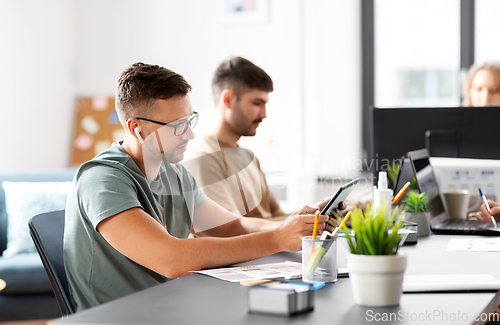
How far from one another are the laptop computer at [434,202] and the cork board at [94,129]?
262 centimetres

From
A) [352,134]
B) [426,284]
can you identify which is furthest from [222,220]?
[352,134]

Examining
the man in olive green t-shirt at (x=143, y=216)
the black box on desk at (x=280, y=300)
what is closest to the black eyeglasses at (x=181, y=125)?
the man in olive green t-shirt at (x=143, y=216)

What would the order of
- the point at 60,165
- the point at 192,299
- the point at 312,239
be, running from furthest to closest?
the point at 60,165, the point at 312,239, the point at 192,299

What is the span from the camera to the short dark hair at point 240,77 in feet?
7.08

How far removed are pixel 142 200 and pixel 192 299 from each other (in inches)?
17.6

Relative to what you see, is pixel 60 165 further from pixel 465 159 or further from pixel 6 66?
pixel 465 159

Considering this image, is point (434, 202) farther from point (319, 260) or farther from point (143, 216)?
point (143, 216)

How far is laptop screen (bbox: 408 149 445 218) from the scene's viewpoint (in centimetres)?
175

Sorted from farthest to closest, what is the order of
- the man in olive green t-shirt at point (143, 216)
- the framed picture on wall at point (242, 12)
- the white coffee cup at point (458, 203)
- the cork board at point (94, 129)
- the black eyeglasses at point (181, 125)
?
the cork board at point (94, 129) < the framed picture on wall at point (242, 12) < the white coffee cup at point (458, 203) < the black eyeglasses at point (181, 125) < the man in olive green t-shirt at point (143, 216)

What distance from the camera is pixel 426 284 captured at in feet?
3.10

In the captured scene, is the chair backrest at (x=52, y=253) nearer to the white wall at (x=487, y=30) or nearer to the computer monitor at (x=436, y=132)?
the computer monitor at (x=436, y=132)

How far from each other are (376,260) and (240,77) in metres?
1.45

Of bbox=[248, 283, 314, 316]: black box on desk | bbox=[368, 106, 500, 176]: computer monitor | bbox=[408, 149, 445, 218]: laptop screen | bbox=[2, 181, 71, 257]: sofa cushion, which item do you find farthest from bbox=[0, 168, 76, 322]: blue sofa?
bbox=[248, 283, 314, 316]: black box on desk

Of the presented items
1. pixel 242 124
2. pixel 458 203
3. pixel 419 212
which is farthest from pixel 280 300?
pixel 242 124
